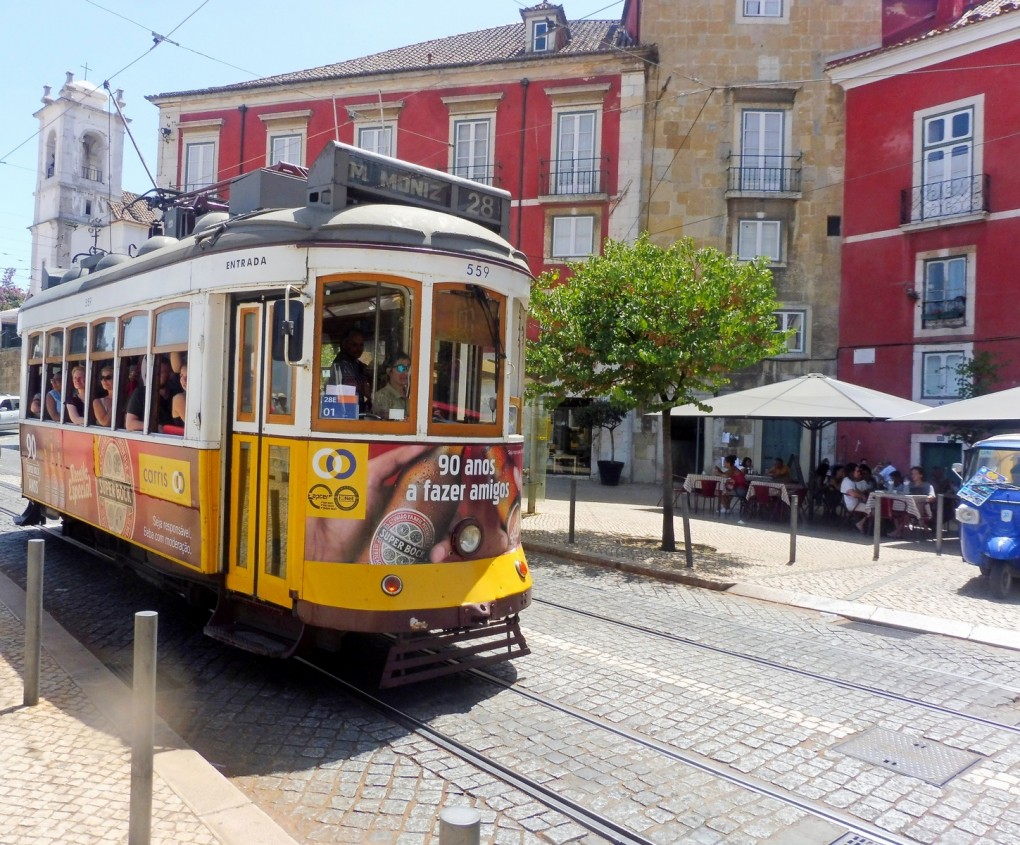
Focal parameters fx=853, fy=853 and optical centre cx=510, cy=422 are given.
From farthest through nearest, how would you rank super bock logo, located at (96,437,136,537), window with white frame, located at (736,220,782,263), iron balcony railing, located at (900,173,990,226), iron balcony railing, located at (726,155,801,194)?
window with white frame, located at (736,220,782,263) < iron balcony railing, located at (726,155,801,194) < iron balcony railing, located at (900,173,990,226) < super bock logo, located at (96,437,136,537)

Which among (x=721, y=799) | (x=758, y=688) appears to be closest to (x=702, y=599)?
(x=758, y=688)

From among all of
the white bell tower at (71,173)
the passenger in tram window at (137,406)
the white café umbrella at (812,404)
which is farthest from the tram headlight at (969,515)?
the white bell tower at (71,173)

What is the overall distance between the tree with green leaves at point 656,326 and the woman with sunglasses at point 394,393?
609cm

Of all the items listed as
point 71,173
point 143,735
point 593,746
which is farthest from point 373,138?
point 71,173

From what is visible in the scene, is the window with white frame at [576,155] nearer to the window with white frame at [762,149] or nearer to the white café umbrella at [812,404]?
the window with white frame at [762,149]

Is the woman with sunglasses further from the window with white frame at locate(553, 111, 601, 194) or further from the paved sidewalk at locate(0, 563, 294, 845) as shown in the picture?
the window with white frame at locate(553, 111, 601, 194)

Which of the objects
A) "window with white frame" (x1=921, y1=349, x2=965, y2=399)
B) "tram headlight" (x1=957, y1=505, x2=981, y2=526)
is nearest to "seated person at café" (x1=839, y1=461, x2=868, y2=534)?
"tram headlight" (x1=957, y1=505, x2=981, y2=526)

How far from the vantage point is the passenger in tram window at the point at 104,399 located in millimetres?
7676

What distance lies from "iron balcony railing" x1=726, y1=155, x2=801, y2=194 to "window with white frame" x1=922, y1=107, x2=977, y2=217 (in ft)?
11.6

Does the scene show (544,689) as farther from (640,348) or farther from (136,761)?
(640,348)

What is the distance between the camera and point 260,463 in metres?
5.76

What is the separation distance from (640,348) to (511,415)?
5334 mm

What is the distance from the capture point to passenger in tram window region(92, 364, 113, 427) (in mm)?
7676

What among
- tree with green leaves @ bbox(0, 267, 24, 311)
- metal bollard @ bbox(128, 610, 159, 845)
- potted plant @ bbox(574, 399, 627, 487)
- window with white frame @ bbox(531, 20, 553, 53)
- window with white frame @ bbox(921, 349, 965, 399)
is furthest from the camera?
tree with green leaves @ bbox(0, 267, 24, 311)
